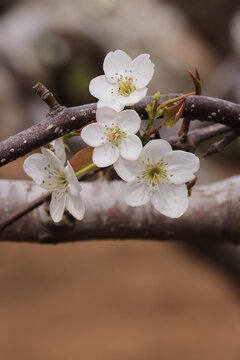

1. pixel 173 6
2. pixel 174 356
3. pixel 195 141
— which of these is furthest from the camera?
pixel 173 6

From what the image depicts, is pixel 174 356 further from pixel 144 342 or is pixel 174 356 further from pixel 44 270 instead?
pixel 44 270

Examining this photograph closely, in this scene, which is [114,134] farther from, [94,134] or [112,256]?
[112,256]

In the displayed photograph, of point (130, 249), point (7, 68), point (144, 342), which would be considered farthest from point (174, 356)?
point (7, 68)

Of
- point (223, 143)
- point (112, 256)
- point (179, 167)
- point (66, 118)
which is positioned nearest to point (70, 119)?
point (66, 118)

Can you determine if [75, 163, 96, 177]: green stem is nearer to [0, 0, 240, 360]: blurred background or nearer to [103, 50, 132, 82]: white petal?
[103, 50, 132, 82]: white petal

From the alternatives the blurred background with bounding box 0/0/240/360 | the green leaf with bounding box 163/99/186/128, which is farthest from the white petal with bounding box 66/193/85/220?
the blurred background with bounding box 0/0/240/360

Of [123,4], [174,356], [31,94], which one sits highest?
[123,4]

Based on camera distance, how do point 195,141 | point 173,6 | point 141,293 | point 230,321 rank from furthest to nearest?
point 173,6, point 141,293, point 230,321, point 195,141
